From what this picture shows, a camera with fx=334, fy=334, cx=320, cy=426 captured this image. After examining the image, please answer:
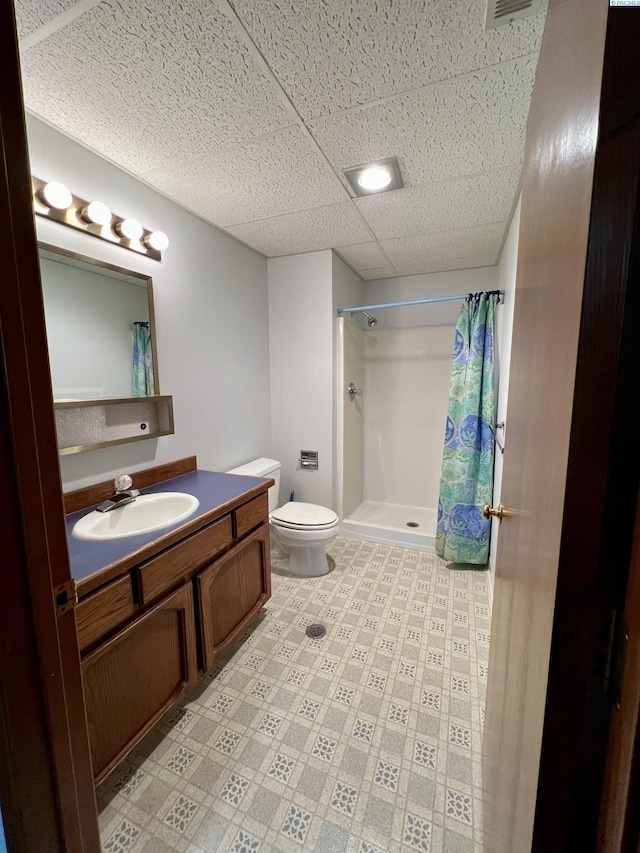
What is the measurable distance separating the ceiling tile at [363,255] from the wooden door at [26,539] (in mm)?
2181

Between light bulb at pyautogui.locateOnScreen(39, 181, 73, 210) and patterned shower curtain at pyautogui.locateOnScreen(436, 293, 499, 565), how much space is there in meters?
2.26

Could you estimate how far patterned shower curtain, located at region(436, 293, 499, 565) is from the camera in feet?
7.43

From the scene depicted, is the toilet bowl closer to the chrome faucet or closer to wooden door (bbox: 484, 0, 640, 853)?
the chrome faucet

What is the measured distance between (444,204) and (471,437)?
56.4 inches

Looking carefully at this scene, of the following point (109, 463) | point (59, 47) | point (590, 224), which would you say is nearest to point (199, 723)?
point (109, 463)

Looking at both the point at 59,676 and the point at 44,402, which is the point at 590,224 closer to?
the point at 44,402

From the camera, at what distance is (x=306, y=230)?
2146 mm

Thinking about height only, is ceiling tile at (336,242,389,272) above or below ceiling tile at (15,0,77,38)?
above

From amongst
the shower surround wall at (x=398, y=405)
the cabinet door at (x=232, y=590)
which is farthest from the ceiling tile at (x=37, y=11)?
the shower surround wall at (x=398, y=405)

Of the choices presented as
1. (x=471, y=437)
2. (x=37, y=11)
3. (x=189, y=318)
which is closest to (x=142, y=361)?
(x=189, y=318)

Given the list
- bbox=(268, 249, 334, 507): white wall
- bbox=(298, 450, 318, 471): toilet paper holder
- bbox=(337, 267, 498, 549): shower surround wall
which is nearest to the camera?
bbox=(268, 249, 334, 507): white wall

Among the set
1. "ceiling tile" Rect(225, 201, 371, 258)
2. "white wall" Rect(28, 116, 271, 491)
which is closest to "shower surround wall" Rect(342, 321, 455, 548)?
"ceiling tile" Rect(225, 201, 371, 258)

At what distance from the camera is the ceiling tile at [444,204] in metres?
1.62

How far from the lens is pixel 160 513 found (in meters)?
1.53
